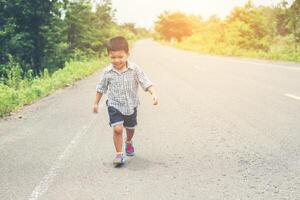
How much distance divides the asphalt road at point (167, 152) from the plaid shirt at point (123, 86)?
2.36ft

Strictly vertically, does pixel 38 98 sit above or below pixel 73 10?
below

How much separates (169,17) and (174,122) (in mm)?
106622

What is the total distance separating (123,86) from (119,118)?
0.40 metres

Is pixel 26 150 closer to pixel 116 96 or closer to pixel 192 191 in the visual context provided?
pixel 116 96

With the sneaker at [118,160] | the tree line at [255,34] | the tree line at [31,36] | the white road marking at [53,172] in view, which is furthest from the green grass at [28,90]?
the tree line at [255,34]

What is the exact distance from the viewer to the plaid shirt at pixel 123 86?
5.13 meters

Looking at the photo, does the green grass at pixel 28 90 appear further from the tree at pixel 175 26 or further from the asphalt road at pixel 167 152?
the tree at pixel 175 26

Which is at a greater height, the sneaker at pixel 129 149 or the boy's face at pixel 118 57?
the boy's face at pixel 118 57

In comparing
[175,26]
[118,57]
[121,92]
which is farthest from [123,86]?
[175,26]

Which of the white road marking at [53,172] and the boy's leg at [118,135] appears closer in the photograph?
the white road marking at [53,172]

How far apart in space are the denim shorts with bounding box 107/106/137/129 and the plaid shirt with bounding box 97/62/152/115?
53 millimetres

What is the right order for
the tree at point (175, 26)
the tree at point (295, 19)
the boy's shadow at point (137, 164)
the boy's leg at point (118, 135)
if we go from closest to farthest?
the boy's shadow at point (137, 164) < the boy's leg at point (118, 135) < the tree at point (295, 19) < the tree at point (175, 26)

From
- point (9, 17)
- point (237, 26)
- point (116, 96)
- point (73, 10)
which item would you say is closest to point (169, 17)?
point (237, 26)

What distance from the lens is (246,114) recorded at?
7.91 m
